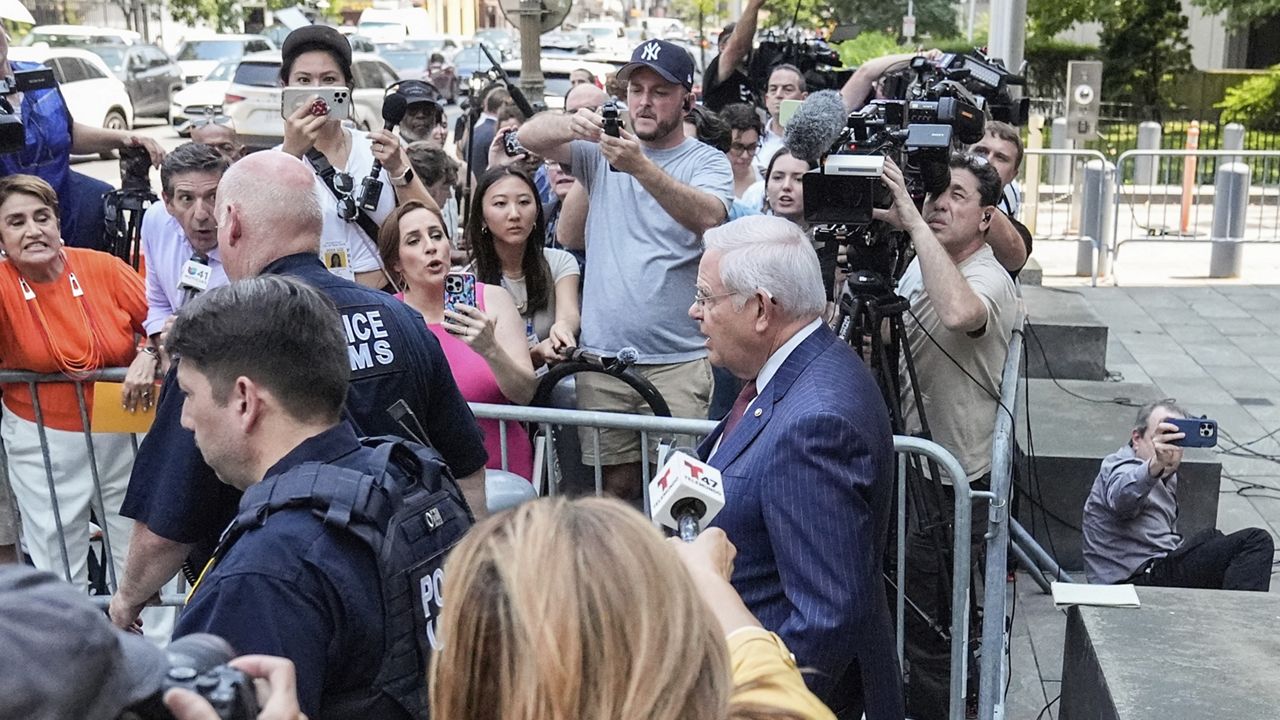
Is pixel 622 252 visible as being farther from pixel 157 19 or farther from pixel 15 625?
pixel 157 19

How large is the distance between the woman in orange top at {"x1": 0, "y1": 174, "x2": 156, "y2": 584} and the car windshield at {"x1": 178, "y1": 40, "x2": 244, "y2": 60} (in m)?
27.3

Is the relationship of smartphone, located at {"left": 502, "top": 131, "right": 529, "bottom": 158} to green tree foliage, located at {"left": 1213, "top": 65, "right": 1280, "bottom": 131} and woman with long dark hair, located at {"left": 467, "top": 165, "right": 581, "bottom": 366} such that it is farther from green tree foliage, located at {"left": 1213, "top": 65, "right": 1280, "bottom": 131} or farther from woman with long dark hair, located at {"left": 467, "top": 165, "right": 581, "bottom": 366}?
green tree foliage, located at {"left": 1213, "top": 65, "right": 1280, "bottom": 131}

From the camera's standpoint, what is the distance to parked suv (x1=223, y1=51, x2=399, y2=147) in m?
18.7

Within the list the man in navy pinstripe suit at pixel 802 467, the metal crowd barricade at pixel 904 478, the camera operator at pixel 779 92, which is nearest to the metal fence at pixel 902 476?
the metal crowd barricade at pixel 904 478

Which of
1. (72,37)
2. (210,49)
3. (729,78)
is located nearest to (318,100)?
(729,78)

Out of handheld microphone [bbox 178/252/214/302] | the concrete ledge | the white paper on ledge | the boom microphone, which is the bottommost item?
the concrete ledge

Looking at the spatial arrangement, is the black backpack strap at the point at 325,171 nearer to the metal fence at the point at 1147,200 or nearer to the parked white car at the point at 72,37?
the metal fence at the point at 1147,200

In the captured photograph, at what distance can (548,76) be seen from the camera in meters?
21.9

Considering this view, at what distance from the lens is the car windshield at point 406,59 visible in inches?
1154

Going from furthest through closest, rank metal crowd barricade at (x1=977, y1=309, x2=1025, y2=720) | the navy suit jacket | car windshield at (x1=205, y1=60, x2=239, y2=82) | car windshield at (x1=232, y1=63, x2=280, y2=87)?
car windshield at (x1=205, y1=60, x2=239, y2=82)
car windshield at (x1=232, y1=63, x2=280, y2=87)
metal crowd barricade at (x1=977, y1=309, x2=1025, y2=720)
the navy suit jacket

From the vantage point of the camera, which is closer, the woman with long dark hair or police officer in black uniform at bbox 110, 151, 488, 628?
police officer in black uniform at bbox 110, 151, 488, 628

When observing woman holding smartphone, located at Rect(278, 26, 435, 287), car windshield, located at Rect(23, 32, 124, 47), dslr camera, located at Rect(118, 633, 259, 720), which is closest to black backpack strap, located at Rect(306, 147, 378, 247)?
woman holding smartphone, located at Rect(278, 26, 435, 287)

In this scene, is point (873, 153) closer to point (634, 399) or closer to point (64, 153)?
point (634, 399)

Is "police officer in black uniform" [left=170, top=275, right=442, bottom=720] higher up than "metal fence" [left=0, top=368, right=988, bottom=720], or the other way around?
"police officer in black uniform" [left=170, top=275, right=442, bottom=720]
